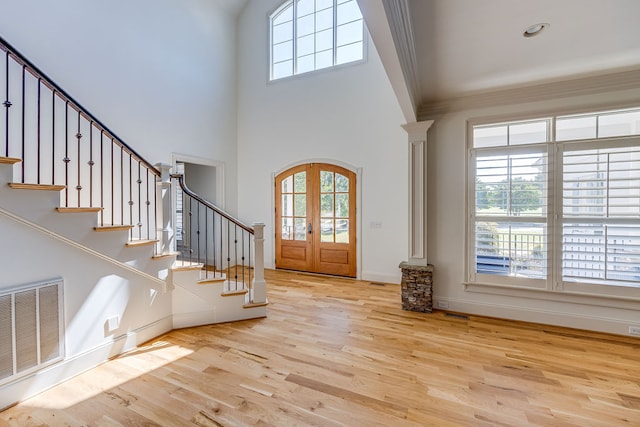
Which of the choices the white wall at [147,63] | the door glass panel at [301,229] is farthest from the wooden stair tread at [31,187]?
the door glass panel at [301,229]

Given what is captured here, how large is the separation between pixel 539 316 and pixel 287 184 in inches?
178

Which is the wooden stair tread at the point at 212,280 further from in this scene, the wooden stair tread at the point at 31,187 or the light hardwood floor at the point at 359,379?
the wooden stair tread at the point at 31,187

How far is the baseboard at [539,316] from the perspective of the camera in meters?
2.99

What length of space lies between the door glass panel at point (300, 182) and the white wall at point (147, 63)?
1485mm

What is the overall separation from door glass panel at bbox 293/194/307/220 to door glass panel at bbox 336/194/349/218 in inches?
27.7

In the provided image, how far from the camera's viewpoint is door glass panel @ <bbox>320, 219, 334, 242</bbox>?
5.41m

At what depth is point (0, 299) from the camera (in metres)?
1.85

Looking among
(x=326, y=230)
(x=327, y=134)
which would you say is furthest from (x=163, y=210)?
(x=327, y=134)

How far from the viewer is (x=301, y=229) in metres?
5.67

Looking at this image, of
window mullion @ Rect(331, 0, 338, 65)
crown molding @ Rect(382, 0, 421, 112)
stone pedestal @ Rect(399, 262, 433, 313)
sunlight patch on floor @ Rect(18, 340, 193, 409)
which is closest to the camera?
crown molding @ Rect(382, 0, 421, 112)

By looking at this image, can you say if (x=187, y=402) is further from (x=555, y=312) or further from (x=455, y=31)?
(x=555, y=312)

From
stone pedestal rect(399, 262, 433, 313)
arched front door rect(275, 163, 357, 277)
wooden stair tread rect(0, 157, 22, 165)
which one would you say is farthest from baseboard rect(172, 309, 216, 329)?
arched front door rect(275, 163, 357, 277)

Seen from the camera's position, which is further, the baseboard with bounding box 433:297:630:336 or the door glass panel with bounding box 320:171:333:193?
the door glass panel with bounding box 320:171:333:193

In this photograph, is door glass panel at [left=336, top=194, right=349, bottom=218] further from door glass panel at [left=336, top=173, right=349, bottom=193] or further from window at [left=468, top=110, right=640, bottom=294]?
window at [left=468, top=110, right=640, bottom=294]
